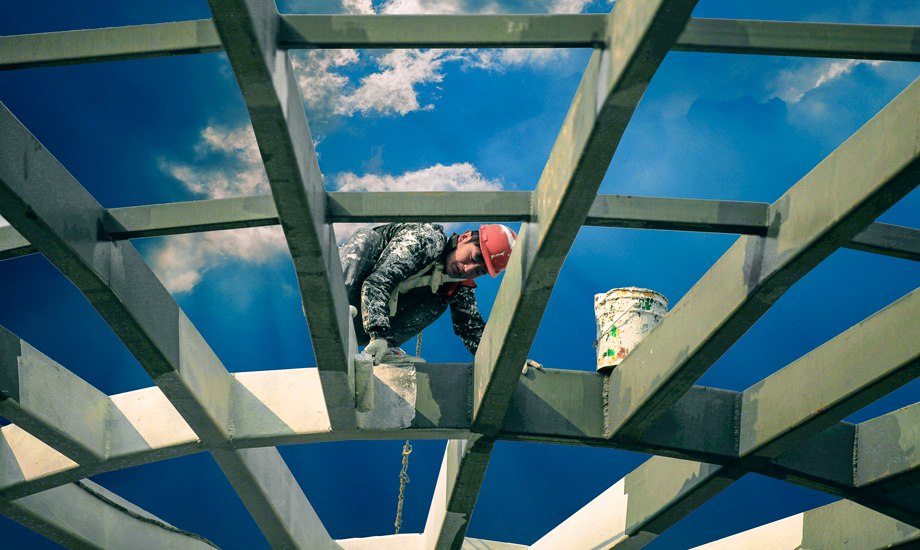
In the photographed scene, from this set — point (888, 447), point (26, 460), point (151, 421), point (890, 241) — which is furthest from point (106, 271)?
point (888, 447)

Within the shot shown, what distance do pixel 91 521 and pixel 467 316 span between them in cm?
440

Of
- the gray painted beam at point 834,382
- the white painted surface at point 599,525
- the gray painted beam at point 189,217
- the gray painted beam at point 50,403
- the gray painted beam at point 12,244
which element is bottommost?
the white painted surface at point 599,525

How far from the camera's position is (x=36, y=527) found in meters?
7.27

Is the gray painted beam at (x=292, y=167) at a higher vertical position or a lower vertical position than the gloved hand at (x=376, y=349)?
higher

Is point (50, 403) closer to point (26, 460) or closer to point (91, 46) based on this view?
point (26, 460)

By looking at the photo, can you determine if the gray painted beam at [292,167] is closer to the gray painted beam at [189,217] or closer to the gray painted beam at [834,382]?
the gray painted beam at [189,217]

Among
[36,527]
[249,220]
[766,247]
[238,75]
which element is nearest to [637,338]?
[766,247]

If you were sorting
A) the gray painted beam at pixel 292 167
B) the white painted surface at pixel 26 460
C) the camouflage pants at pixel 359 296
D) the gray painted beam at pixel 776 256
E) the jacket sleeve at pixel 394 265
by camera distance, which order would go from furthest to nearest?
the white painted surface at pixel 26 460 → the camouflage pants at pixel 359 296 → the jacket sleeve at pixel 394 265 → the gray painted beam at pixel 776 256 → the gray painted beam at pixel 292 167

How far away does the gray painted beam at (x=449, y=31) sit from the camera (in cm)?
360

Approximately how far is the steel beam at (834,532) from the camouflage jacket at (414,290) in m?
4.02

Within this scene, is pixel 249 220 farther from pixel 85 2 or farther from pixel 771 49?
pixel 85 2

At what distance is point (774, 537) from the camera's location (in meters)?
8.04

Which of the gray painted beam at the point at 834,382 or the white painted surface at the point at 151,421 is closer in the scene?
the gray painted beam at the point at 834,382

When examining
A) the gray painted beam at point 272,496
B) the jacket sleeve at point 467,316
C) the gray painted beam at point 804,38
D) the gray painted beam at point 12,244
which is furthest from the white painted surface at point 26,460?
the gray painted beam at point 804,38
